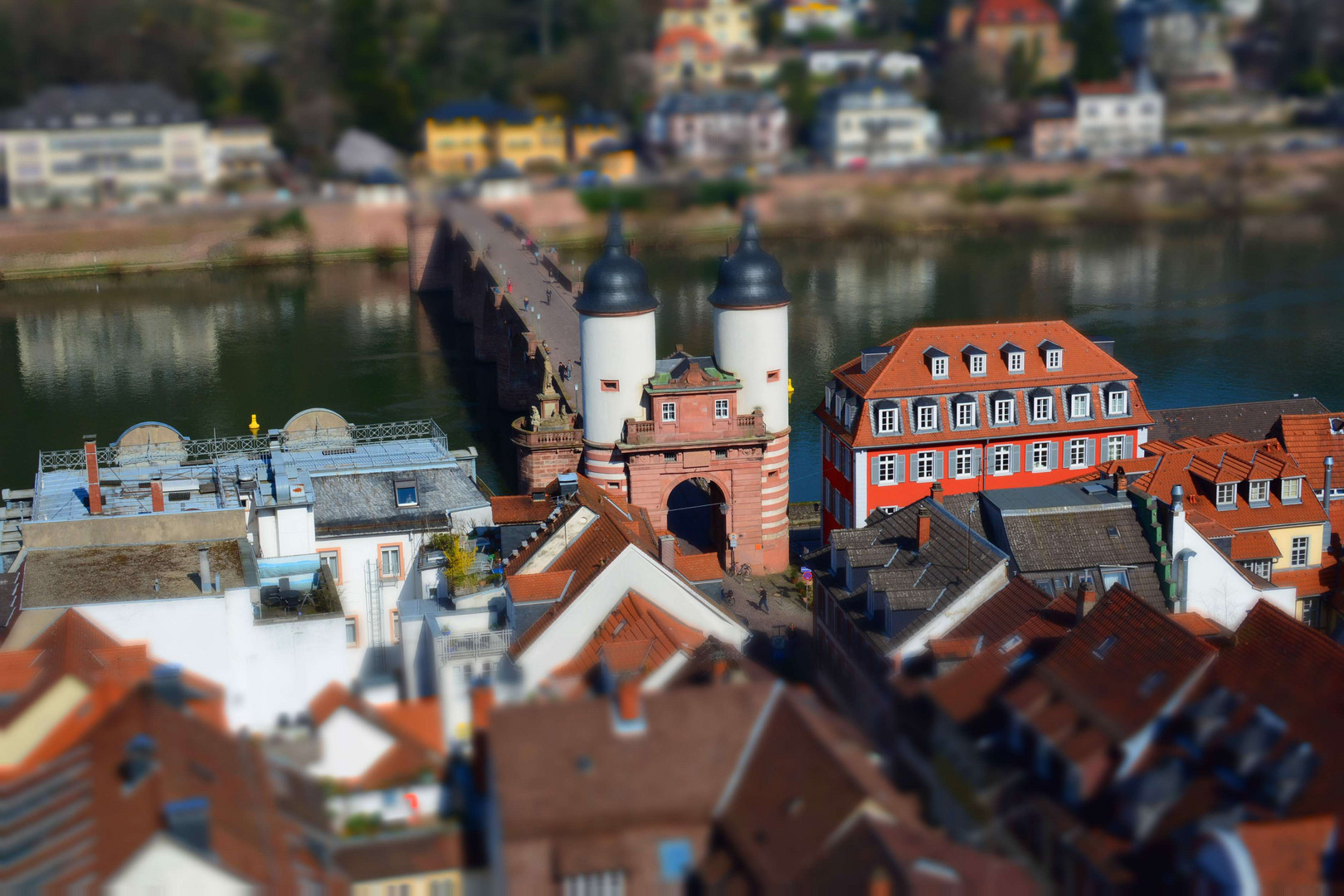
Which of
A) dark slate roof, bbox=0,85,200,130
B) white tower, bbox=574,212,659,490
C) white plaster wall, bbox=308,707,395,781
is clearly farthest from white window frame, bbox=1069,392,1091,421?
dark slate roof, bbox=0,85,200,130

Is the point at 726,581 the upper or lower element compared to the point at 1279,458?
lower

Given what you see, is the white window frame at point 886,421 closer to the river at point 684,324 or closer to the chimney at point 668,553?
the chimney at point 668,553

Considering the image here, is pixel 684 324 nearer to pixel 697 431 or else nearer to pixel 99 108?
pixel 697 431

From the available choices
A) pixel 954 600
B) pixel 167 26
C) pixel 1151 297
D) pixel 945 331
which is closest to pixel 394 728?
pixel 954 600

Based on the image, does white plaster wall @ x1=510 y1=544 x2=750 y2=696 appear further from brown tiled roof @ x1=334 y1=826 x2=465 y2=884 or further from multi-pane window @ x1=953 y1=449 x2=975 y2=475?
brown tiled roof @ x1=334 y1=826 x2=465 y2=884

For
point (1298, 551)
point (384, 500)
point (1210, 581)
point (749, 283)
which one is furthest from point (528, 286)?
point (1210, 581)

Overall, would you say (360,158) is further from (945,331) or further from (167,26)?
(945,331)

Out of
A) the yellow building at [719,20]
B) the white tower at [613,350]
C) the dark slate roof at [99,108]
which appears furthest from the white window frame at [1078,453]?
the yellow building at [719,20]
